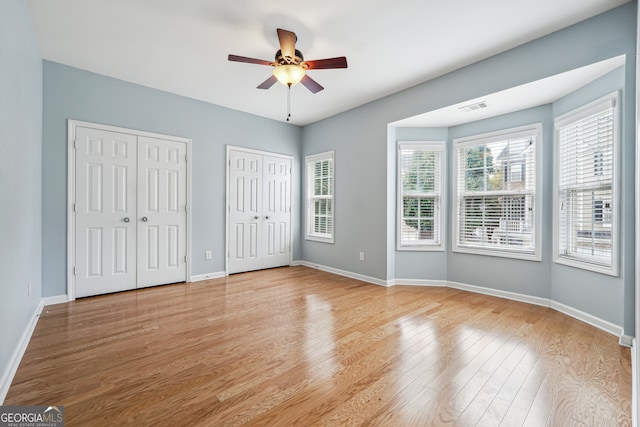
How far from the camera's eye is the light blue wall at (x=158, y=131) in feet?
11.2

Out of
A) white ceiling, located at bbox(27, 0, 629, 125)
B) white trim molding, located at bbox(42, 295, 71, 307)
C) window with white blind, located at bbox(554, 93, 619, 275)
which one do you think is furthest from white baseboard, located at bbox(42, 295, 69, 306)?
window with white blind, located at bbox(554, 93, 619, 275)

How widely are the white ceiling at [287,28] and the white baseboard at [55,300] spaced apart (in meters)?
2.79

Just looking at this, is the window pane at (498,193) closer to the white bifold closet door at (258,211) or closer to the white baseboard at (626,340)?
the white baseboard at (626,340)

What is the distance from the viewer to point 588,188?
2967mm

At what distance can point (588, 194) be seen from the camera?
2992mm

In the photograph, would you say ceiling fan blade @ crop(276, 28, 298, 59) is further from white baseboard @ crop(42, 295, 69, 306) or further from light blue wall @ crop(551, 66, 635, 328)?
white baseboard @ crop(42, 295, 69, 306)

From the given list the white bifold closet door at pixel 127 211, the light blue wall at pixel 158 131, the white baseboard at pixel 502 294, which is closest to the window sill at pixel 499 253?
the white baseboard at pixel 502 294

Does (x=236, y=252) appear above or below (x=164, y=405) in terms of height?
above

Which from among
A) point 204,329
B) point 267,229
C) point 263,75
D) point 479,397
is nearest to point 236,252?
point 267,229

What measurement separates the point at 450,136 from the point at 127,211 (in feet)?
15.6

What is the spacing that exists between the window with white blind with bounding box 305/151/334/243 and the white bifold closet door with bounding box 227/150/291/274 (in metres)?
0.42

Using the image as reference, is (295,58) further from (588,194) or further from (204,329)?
(588,194)

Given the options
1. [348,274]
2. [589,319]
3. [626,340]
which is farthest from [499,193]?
[348,274]

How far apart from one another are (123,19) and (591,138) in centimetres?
470
